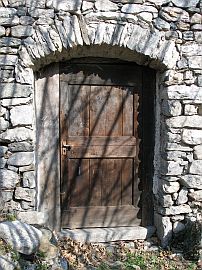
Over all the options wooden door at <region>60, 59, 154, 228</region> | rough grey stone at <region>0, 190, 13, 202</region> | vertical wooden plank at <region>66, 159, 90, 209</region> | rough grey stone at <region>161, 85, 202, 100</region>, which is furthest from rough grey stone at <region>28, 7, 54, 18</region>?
rough grey stone at <region>0, 190, 13, 202</region>

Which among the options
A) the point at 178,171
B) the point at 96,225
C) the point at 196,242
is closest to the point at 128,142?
the point at 178,171

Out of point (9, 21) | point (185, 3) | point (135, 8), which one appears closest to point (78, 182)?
point (9, 21)

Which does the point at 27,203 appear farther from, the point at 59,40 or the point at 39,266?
the point at 59,40

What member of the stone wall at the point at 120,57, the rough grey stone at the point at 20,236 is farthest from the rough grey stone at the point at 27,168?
the rough grey stone at the point at 20,236

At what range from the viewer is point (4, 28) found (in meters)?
3.40

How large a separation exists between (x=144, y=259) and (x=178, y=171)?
947 mm

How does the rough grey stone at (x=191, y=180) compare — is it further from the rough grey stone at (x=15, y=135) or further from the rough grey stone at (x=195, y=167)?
the rough grey stone at (x=15, y=135)

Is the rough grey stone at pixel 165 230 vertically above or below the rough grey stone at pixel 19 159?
below

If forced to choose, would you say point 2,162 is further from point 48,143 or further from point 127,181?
point 127,181

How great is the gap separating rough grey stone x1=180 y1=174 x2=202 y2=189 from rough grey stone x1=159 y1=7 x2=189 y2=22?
1579 mm

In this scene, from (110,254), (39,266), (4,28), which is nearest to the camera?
(39,266)

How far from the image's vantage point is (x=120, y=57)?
3.78 meters

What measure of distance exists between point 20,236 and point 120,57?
6.64 feet

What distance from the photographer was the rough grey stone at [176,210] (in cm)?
375
